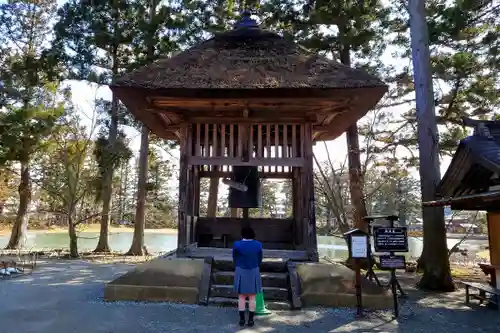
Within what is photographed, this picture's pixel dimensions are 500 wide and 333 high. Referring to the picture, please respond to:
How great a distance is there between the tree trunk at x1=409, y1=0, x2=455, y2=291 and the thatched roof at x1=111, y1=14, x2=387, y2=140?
66.6 inches

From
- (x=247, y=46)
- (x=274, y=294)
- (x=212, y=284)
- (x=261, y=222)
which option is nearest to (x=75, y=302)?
(x=212, y=284)

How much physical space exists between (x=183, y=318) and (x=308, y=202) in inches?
114

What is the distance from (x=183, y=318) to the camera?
4.33 metres

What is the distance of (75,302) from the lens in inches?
201

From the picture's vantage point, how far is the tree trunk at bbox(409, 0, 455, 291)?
704cm

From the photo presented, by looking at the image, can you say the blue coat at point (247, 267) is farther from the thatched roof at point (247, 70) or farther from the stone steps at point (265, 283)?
the thatched roof at point (247, 70)

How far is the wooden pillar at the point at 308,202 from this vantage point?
611cm

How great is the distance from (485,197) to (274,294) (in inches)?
117

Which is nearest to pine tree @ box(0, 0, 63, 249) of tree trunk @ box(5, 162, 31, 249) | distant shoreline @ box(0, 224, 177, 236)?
tree trunk @ box(5, 162, 31, 249)

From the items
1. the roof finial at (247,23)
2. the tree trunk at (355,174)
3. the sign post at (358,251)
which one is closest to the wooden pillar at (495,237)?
the sign post at (358,251)

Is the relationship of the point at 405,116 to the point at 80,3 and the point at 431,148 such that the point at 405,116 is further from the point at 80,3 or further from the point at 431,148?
the point at 80,3

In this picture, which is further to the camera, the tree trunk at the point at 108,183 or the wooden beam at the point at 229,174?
the tree trunk at the point at 108,183

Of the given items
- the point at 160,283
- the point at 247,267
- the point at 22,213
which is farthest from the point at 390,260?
the point at 22,213

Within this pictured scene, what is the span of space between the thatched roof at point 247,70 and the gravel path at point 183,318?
3.25 metres
